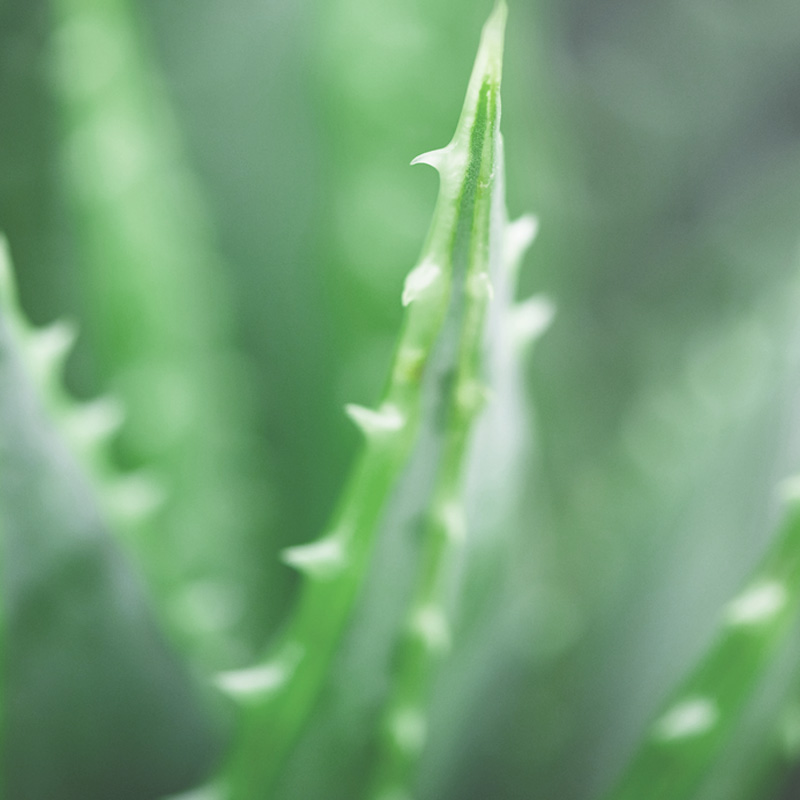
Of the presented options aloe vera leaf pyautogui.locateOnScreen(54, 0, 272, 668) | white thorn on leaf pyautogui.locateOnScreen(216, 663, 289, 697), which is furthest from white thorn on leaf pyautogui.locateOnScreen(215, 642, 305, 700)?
aloe vera leaf pyautogui.locateOnScreen(54, 0, 272, 668)

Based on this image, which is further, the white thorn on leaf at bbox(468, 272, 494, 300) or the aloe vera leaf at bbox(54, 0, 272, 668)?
the aloe vera leaf at bbox(54, 0, 272, 668)

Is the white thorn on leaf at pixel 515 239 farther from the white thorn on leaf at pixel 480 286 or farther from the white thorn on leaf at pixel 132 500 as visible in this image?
the white thorn on leaf at pixel 132 500

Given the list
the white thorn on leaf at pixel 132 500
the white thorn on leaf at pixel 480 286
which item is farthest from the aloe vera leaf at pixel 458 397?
the white thorn on leaf at pixel 132 500

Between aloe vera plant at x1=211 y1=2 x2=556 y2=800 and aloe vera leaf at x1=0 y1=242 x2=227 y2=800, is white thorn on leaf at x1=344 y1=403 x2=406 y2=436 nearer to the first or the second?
aloe vera plant at x1=211 y1=2 x2=556 y2=800

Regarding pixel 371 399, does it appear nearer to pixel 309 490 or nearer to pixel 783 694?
pixel 309 490

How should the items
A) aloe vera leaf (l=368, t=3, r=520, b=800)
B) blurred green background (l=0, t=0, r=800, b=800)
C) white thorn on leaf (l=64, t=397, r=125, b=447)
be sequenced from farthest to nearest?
blurred green background (l=0, t=0, r=800, b=800) → white thorn on leaf (l=64, t=397, r=125, b=447) → aloe vera leaf (l=368, t=3, r=520, b=800)

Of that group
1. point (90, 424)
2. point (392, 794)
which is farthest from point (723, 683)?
point (90, 424)
